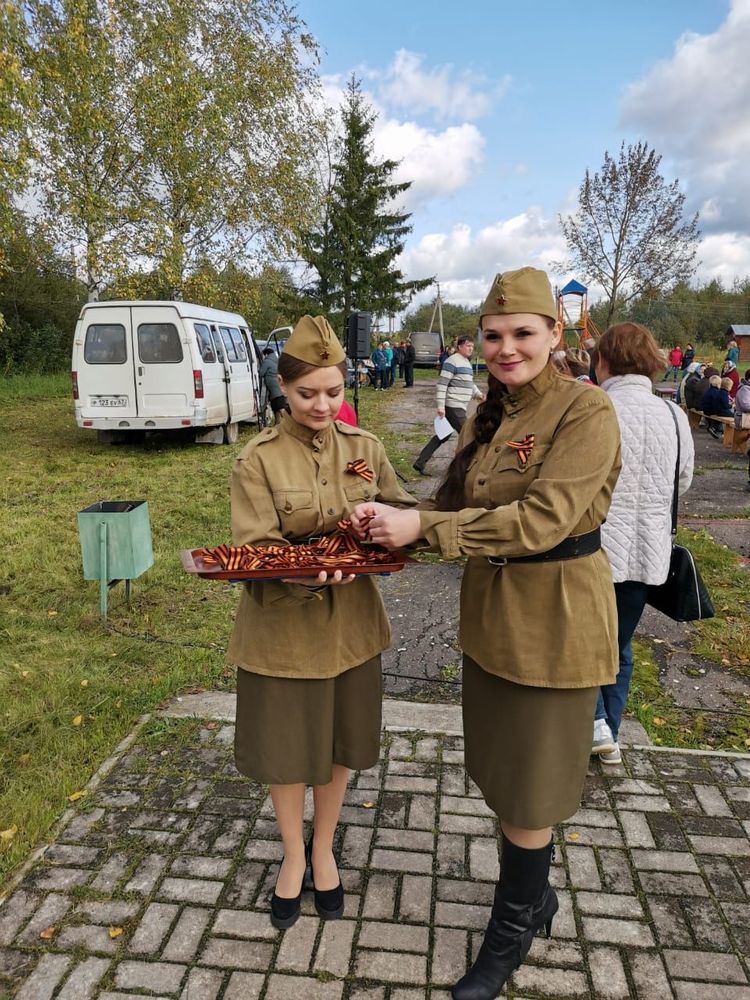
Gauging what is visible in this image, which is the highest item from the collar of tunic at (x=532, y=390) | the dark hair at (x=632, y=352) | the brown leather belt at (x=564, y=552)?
the dark hair at (x=632, y=352)

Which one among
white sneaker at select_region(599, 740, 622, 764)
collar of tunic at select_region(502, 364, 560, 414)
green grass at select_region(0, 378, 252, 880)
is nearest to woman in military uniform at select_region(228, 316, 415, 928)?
collar of tunic at select_region(502, 364, 560, 414)

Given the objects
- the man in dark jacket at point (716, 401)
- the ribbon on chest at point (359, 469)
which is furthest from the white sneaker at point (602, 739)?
the man in dark jacket at point (716, 401)

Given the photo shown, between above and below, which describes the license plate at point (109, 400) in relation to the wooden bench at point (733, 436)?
above

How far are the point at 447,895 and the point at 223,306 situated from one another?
65.9 ft

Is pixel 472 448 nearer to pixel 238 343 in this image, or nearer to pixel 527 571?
pixel 527 571

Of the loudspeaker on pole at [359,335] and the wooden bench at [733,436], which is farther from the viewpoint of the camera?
the wooden bench at [733,436]

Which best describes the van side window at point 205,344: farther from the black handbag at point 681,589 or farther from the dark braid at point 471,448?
the dark braid at point 471,448

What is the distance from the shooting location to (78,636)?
4832mm

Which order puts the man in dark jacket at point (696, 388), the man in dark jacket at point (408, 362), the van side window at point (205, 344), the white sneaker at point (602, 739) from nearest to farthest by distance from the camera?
the white sneaker at point (602, 739), the van side window at point (205, 344), the man in dark jacket at point (696, 388), the man in dark jacket at point (408, 362)

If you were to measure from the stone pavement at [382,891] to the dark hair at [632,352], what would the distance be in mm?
1862

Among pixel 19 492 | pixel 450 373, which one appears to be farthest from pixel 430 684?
pixel 19 492

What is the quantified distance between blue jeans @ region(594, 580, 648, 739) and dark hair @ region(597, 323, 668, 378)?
3.09 feet

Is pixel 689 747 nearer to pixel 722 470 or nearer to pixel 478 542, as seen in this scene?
pixel 478 542

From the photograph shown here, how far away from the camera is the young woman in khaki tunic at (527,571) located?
1767 millimetres
